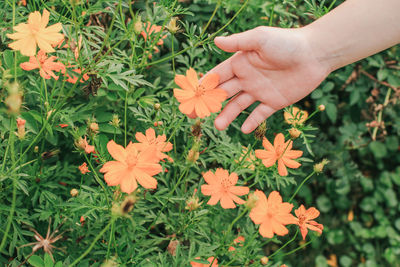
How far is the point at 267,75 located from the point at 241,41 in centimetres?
19

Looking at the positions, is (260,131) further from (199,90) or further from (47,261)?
(47,261)

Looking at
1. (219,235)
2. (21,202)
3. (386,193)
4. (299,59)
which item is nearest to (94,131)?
(21,202)

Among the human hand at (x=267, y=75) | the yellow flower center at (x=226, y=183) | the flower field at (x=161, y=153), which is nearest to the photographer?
the flower field at (x=161, y=153)

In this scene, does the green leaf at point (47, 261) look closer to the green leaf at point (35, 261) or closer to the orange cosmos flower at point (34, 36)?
the green leaf at point (35, 261)

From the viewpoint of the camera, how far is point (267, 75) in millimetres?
1277

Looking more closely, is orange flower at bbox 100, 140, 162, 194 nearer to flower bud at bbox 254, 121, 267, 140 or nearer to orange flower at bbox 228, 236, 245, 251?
flower bud at bbox 254, 121, 267, 140

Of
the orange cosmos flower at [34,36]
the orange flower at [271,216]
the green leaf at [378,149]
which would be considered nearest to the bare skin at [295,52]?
the orange flower at [271,216]

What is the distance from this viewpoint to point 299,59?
121 cm

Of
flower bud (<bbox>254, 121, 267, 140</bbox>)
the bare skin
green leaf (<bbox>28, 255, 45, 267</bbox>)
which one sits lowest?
green leaf (<bbox>28, 255, 45, 267</bbox>)

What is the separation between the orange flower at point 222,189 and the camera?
104cm

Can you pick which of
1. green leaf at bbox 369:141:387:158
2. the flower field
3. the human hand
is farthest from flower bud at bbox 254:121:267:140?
green leaf at bbox 369:141:387:158

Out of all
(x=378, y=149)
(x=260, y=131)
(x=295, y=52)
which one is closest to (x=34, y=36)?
(x=260, y=131)

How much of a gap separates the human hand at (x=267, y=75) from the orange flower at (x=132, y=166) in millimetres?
349

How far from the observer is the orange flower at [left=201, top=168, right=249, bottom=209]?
104 cm
